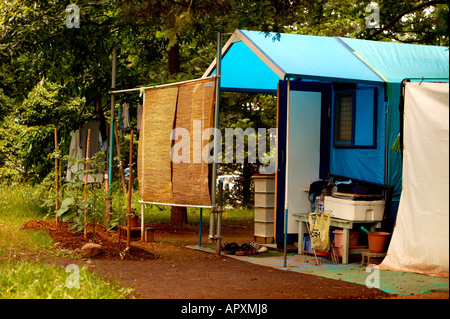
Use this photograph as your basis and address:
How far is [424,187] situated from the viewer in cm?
564

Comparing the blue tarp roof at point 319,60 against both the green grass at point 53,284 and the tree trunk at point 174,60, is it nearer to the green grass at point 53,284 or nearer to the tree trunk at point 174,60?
the tree trunk at point 174,60

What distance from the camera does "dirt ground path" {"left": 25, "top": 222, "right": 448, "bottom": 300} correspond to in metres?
A: 5.49

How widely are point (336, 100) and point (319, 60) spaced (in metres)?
0.84

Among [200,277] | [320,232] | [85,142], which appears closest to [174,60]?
[85,142]

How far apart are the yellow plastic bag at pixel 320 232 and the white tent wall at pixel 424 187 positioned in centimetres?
137

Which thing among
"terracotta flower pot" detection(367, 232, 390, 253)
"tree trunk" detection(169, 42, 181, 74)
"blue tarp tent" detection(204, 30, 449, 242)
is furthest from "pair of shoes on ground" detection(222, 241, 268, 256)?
"tree trunk" detection(169, 42, 181, 74)

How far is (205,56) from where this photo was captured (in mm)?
12906

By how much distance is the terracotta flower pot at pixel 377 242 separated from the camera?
738 centimetres

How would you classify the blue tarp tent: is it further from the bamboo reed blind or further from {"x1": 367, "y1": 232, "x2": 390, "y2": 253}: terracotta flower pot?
the bamboo reed blind

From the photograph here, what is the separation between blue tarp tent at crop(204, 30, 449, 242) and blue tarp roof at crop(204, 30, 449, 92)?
14mm
